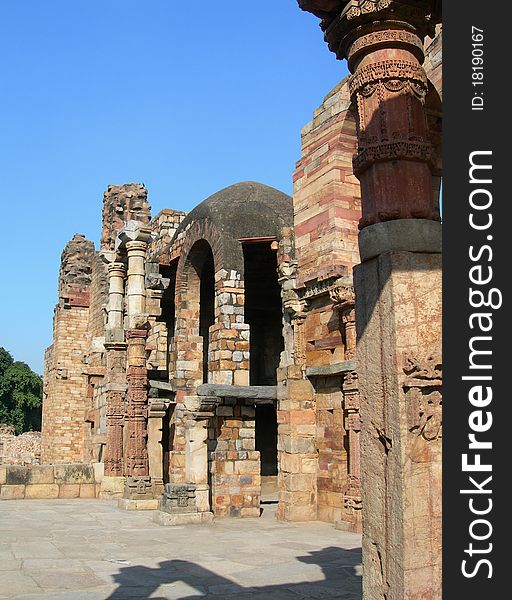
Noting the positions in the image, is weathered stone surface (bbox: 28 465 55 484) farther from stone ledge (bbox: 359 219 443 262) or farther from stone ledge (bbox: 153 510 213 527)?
stone ledge (bbox: 359 219 443 262)

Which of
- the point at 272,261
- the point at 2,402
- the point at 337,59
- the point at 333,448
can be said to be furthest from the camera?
the point at 2,402

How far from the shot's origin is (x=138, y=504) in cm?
1362

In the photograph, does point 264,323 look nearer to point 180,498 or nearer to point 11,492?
point 11,492

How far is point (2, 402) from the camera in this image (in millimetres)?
54094

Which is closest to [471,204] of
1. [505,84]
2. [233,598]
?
[505,84]

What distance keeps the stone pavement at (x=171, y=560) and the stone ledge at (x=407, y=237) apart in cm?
316

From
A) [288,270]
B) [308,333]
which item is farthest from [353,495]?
[288,270]

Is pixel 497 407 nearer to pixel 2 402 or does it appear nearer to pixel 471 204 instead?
pixel 471 204

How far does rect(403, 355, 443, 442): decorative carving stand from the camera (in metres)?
3.68

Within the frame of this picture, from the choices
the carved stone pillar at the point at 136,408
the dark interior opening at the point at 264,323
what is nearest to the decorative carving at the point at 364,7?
the carved stone pillar at the point at 136,408

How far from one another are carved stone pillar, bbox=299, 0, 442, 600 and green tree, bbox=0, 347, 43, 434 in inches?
2050

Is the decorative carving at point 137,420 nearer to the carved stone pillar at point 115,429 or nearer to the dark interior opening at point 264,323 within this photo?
the carved stone pillar at point 115,429

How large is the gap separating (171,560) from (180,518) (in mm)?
3752

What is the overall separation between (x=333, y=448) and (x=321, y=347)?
171cm
